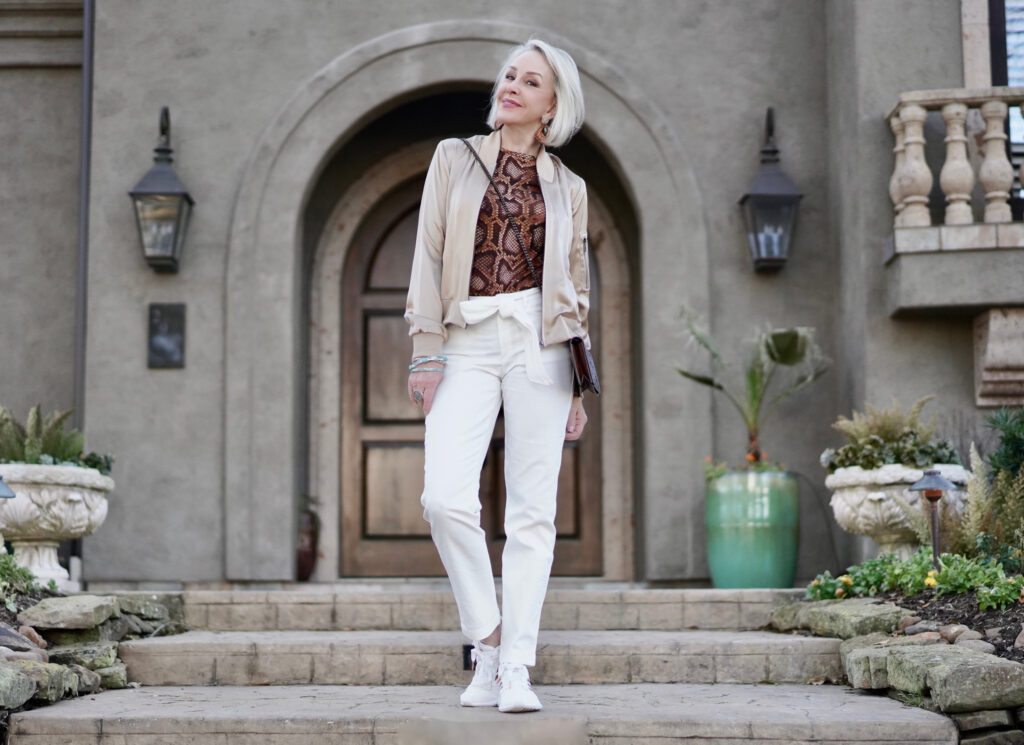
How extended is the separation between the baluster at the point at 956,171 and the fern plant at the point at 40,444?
165 inches

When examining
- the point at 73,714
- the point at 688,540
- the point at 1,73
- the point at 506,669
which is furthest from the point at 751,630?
the point at 1,73

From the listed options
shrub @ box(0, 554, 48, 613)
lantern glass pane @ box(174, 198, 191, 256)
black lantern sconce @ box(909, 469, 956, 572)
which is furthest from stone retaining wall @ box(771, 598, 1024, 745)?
lantern glass pane @ box(174, 198, 191, 256)

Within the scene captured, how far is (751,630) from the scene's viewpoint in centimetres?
547

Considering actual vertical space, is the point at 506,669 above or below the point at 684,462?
below

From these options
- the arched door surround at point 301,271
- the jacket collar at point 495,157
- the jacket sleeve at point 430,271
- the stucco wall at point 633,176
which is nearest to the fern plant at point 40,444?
the stucco wall at point 633,176

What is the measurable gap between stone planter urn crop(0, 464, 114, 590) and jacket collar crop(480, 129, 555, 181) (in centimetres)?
282

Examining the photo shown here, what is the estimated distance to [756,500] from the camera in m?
6.52

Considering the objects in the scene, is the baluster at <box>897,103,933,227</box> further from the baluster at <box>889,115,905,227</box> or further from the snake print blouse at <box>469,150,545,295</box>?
the snake print blouse at <box>469,150,545,295</box>

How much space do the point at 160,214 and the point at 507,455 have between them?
3967 mm

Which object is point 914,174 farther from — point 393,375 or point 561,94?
point 393,375

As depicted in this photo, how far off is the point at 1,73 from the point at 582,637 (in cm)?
517

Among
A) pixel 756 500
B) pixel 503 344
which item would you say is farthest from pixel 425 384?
pixel 756 500

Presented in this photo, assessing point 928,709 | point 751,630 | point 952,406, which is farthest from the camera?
point 952,406

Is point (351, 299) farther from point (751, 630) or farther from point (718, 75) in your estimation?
point (751, 630)
